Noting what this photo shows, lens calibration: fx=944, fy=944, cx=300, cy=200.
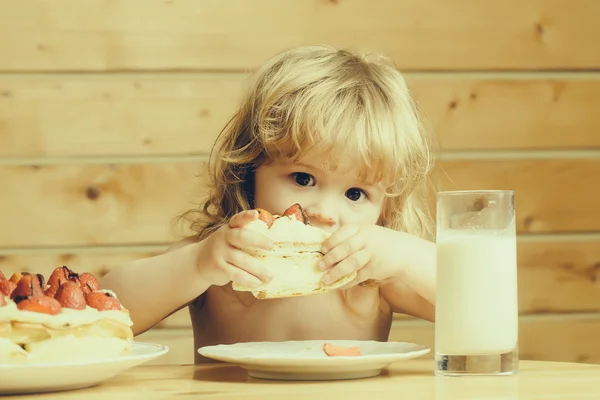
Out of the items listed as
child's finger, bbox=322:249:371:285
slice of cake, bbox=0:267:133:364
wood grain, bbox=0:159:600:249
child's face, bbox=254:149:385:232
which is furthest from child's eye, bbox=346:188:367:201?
wood grain, bbox=0:159:600:249

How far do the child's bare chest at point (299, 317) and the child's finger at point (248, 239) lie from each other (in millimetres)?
425

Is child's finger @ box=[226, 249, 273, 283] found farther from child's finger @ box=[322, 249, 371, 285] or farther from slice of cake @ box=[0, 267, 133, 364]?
slice of cake @ box=[0, 267, 133, 364]

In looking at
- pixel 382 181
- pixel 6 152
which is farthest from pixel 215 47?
pixel 382 181

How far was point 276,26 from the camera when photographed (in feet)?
6.94

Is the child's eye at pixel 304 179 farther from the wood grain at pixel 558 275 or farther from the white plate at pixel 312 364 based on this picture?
the wood grain at pixel 558 275

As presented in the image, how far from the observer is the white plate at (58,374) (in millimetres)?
815

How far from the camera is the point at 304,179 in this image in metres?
1.39

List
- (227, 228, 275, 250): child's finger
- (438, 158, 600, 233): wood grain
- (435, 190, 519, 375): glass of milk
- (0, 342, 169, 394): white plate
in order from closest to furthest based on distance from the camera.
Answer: (0, 342, 169, 394): white plate < (435, 190, 519, 375): glass of milk < (227, 228, 275, 250): child's finger < (438, 158, 600, 233): wood grain

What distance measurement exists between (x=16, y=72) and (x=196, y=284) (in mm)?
994

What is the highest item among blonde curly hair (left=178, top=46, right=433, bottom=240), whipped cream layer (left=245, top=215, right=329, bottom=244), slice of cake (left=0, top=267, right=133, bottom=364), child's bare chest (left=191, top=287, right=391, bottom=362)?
blonde curly hair (left=178, top=46, right=433, bottom=240)

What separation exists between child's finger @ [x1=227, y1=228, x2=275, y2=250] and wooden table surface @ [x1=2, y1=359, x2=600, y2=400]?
150mm

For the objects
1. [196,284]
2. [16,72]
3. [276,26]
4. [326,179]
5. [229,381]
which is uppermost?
[276,26]

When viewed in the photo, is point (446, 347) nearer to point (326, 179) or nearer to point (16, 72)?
point (326, 179)

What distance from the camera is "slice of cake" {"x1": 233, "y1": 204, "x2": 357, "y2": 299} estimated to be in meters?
1.09
